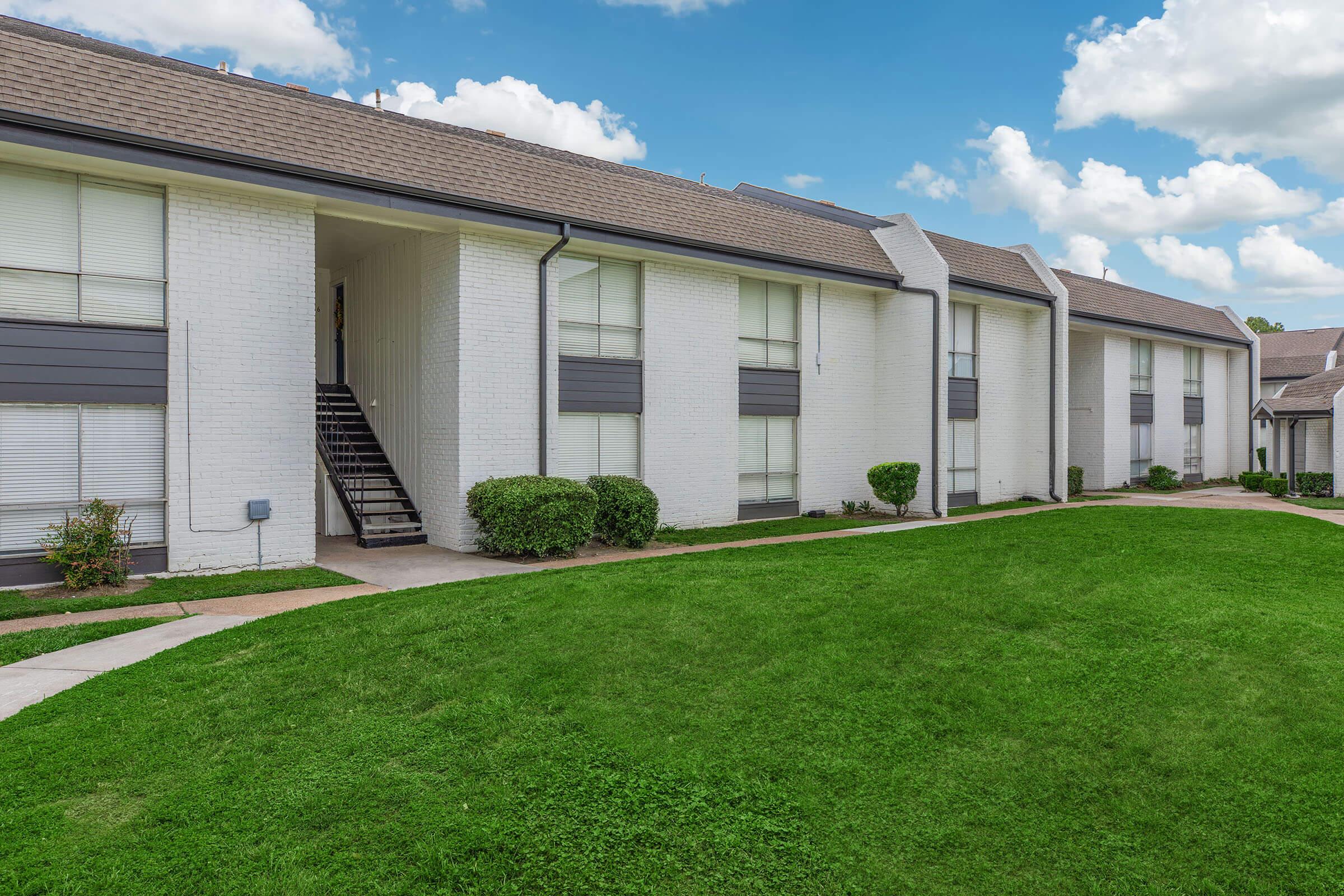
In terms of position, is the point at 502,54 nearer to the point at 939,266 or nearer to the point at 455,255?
the point at 455,255

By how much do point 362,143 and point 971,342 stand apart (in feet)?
45.1

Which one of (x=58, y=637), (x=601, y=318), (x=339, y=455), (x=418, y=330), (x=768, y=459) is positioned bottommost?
(x=58, y=637)

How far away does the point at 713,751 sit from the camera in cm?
483

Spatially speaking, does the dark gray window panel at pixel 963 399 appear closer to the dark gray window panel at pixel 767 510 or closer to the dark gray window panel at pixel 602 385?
the dark gray window panel at pixel 767 510

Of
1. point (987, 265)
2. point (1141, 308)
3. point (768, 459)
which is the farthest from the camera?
point (1141, 308)

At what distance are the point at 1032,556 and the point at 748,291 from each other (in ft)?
25.9

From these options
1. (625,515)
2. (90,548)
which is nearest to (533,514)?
(625,515)

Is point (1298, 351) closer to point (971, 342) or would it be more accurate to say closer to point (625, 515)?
point (971, 342)

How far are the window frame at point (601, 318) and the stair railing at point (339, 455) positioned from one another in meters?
4.03

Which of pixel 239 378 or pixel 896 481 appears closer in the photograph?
pixel 239 378

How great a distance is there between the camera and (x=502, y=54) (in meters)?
16.7

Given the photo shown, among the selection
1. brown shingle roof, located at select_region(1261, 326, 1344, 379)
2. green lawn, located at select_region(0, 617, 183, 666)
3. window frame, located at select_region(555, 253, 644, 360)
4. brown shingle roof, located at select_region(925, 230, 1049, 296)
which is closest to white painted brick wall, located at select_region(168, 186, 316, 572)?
green lawn, located at select_region(0, 617, 183, 666)

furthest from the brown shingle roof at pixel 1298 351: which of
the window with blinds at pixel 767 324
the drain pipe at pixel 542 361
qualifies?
the drain pipe at pixel 542 361

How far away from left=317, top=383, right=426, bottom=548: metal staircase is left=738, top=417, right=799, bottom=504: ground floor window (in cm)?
609
